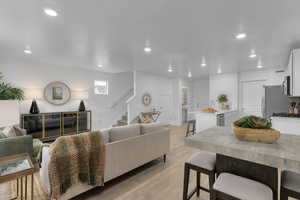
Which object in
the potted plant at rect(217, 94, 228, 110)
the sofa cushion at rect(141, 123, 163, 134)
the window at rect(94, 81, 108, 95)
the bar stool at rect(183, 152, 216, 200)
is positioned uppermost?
the window at rect(94, 81, 108, 95)

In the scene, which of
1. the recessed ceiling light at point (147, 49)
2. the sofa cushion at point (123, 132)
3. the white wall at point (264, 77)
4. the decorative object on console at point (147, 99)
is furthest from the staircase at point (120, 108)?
the white wall at point (264, 77)

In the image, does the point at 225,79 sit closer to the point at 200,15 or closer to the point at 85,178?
the point at 200,15

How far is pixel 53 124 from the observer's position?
4770 mm

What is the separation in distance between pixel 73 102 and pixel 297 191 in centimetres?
Answer: 594

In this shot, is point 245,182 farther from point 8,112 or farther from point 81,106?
point 81,106

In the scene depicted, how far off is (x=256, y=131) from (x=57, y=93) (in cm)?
569

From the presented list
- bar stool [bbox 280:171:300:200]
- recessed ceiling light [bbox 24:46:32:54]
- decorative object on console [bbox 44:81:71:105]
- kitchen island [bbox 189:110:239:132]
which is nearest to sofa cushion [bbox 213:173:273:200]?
bar stool [bbox 280:171:300:200]

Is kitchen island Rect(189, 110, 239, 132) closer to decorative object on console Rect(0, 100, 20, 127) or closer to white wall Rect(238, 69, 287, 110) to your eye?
white wall Rect(238, 69, 287, 110)

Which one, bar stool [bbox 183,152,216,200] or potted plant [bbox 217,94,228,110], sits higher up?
potted plant [bbox 217,94,228,110]

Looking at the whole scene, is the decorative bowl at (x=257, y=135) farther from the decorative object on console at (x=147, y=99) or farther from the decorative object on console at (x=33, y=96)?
the decorative object on console at (x=33, y=96)

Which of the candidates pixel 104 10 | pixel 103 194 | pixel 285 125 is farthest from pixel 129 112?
pixel 285 125

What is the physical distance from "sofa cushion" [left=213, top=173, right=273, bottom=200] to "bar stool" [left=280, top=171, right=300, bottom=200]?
0.60 ft

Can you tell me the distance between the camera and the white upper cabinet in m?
3.00

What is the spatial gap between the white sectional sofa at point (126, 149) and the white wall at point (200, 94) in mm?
5500
